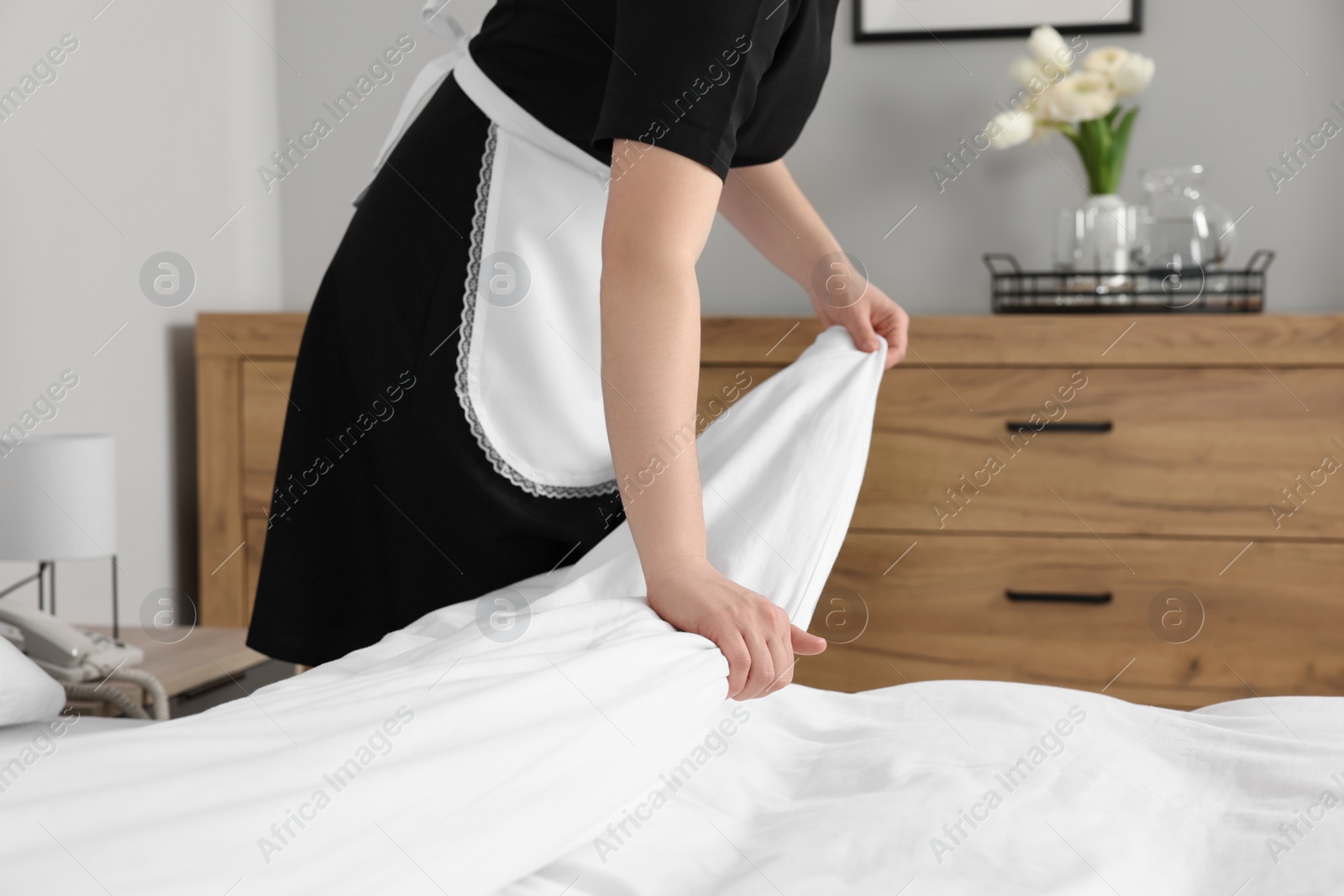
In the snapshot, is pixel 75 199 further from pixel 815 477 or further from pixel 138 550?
pixel 815 477

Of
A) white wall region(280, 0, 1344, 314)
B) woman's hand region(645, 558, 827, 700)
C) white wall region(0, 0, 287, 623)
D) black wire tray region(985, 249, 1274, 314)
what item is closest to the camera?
woman's hand region(645, 558, 827, 700)

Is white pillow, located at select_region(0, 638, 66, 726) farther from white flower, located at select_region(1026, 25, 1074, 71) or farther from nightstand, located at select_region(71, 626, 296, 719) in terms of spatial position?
white flower, located at select_region(1026, 25, 1074, 71)

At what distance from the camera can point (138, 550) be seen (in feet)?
6.10

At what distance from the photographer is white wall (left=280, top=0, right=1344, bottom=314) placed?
199 centimetres

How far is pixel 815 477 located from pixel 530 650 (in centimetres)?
37

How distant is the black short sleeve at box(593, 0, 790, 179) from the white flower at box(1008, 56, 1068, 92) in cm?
137

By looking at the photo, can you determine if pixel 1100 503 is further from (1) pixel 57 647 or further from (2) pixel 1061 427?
(1) pixel 57 647

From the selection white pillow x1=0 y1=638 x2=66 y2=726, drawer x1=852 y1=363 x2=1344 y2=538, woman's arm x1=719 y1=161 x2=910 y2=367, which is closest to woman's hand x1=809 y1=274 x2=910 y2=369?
woman's arm x1=719 y1=161 x2=910 y2=367

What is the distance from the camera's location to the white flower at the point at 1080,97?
1.80m

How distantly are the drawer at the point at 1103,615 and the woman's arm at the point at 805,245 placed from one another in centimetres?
62

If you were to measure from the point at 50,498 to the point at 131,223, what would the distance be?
24.4 inches

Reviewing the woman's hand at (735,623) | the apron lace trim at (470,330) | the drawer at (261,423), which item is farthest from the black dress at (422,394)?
the drawer at (261,423)

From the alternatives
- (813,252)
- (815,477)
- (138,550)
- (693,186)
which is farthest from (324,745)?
(138,550)

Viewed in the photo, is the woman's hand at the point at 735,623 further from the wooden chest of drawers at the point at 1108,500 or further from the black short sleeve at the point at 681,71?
the wooden chest of drawers at the point at 1108,500
